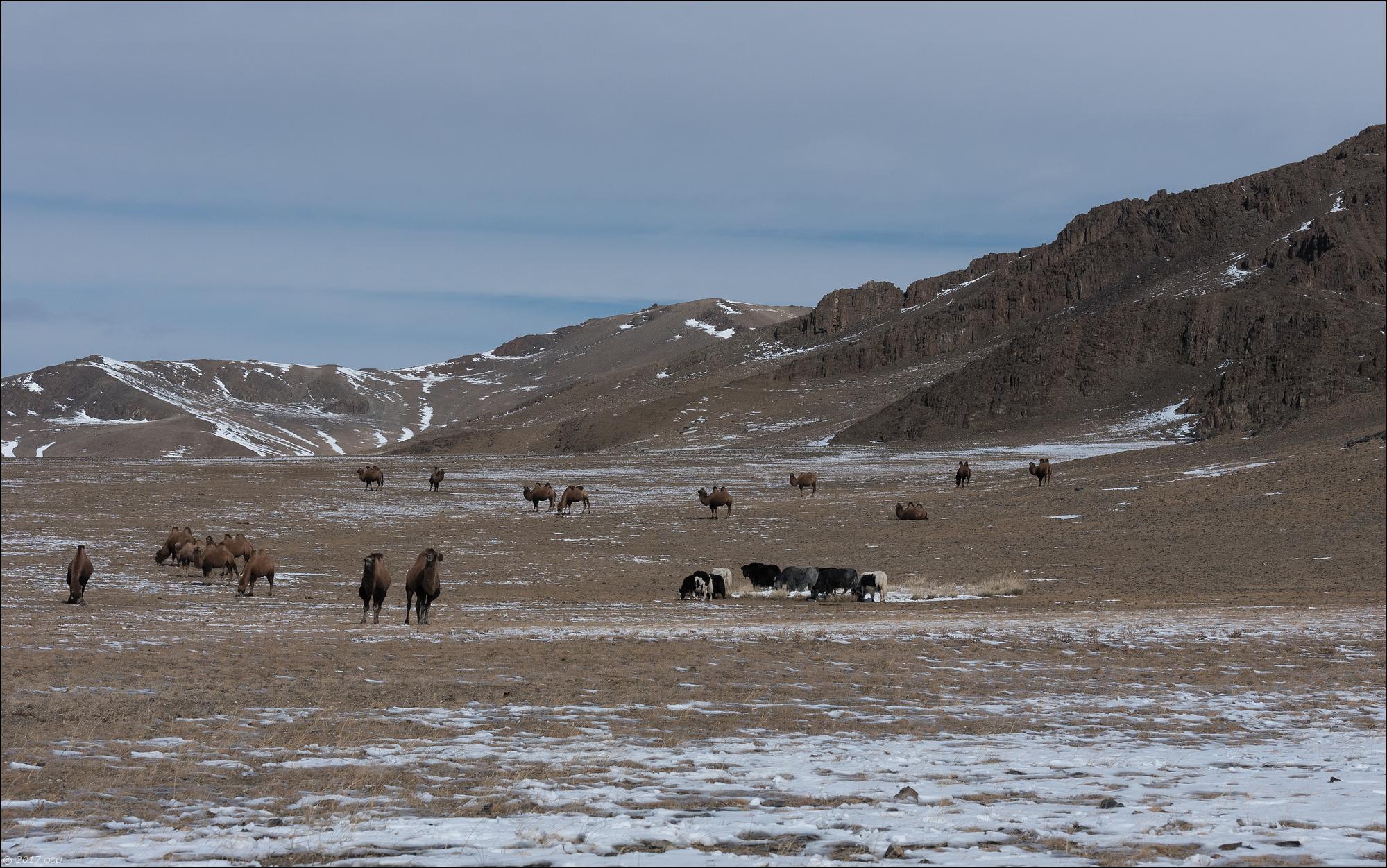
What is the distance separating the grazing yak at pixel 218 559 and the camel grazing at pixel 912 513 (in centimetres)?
2817

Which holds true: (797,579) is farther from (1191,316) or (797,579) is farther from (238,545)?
(1191,316)

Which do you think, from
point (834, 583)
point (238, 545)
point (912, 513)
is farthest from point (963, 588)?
point (238, 545)

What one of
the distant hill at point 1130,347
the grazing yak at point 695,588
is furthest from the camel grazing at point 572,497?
the distant hill at point 1130,347

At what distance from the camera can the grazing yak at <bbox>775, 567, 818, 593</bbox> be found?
3098 cm

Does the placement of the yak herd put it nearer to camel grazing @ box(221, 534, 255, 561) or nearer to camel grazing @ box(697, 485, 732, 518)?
camel grazing @ box(221, 534, 255, 561)

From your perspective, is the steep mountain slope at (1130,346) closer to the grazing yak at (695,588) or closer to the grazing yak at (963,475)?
the grazing yak at (963,475)

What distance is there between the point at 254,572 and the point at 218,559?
3.60 meters

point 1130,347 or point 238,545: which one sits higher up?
point 1130,347

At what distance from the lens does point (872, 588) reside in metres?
29.8

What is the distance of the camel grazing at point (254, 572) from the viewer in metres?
27.2

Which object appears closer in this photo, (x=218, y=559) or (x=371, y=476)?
(x=218, y=559)

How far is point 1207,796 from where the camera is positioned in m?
9.29

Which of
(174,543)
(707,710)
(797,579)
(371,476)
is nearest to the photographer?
(707,710)

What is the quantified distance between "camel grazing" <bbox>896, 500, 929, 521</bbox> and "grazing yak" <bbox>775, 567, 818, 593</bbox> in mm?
18823
